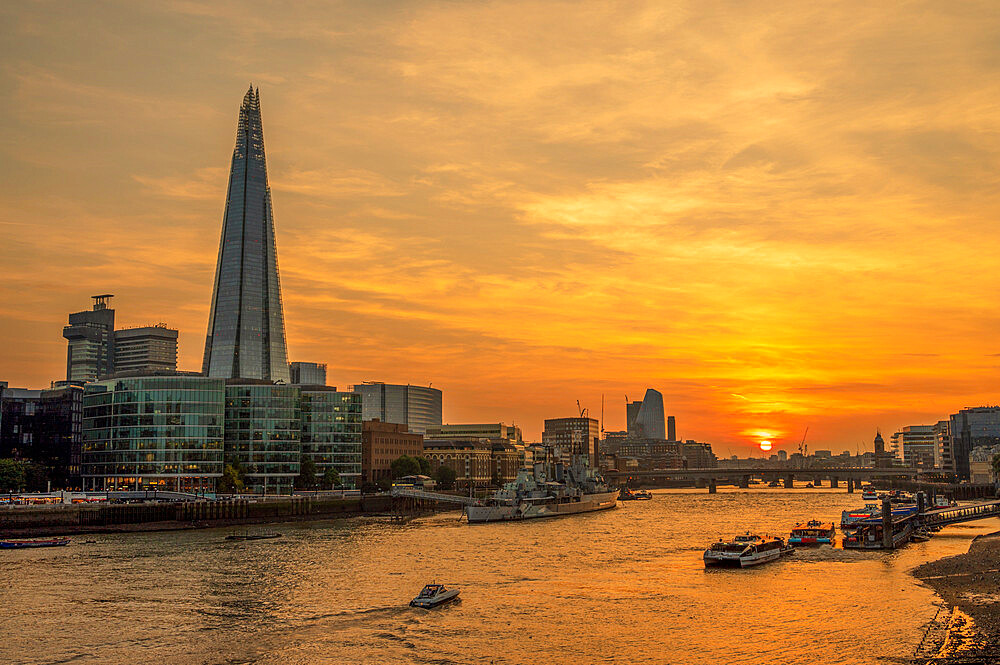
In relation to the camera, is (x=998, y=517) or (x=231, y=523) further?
(x=998, y=517)

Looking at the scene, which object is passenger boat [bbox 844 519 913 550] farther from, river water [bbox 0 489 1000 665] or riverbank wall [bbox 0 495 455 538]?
riverbank wall [bbox 0 495 455 538]

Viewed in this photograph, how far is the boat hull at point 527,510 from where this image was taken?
149 m

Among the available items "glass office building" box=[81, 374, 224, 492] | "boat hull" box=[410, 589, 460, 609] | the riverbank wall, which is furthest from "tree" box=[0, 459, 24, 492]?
"boat hull" box=[410, 589, 460, 609]

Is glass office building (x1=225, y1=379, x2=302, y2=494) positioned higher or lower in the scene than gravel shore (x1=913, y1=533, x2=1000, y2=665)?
higher

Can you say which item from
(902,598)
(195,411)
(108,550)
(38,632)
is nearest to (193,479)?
(195,411)

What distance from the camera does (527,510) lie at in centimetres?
15800

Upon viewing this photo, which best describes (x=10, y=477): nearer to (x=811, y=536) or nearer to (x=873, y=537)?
(x=811, y=536)

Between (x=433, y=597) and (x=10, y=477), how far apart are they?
118 meters

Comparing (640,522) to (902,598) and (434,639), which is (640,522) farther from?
(434,639)

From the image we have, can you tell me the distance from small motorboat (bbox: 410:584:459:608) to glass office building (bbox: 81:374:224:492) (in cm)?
12494

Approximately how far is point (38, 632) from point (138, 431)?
129 meters

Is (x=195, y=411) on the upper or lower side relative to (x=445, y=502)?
upper

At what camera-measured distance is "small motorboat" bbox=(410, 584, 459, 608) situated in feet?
213

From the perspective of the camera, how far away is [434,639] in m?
55.6
